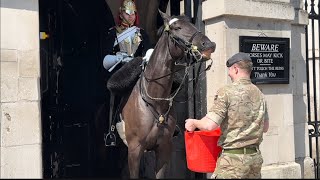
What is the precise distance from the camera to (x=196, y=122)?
3979 mm

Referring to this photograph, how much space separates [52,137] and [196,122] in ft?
11.8

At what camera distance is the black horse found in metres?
4.84

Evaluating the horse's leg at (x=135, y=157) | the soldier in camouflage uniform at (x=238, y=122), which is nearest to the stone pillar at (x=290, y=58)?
the horse's leg at (x=135, y=157)

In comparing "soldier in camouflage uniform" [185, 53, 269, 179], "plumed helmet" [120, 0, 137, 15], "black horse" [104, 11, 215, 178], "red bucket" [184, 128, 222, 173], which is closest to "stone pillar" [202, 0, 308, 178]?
"plumed helmet" [120, 0, 137, 15]

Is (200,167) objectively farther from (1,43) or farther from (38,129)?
(1,43)

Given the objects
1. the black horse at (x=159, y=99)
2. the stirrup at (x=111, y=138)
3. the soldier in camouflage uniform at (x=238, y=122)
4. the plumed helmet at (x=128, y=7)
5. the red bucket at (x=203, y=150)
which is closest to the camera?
the soldier in camouflage uniform at (x=238, y=122)

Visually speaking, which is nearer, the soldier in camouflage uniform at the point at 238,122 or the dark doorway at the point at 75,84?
the soldier in camouflage uniform at the point at 238,122

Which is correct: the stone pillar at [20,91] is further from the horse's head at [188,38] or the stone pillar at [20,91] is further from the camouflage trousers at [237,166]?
the camouflage trousers at [237,166]

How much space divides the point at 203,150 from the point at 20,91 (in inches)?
79.9

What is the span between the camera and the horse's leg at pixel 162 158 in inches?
201

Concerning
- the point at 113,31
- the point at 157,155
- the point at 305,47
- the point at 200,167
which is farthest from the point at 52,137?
the point at 305,47

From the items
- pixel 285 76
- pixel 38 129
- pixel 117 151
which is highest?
pixel 285 76

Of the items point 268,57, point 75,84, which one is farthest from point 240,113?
point 75,84

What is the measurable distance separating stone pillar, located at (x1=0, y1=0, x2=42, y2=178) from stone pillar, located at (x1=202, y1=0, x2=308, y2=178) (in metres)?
2.44
